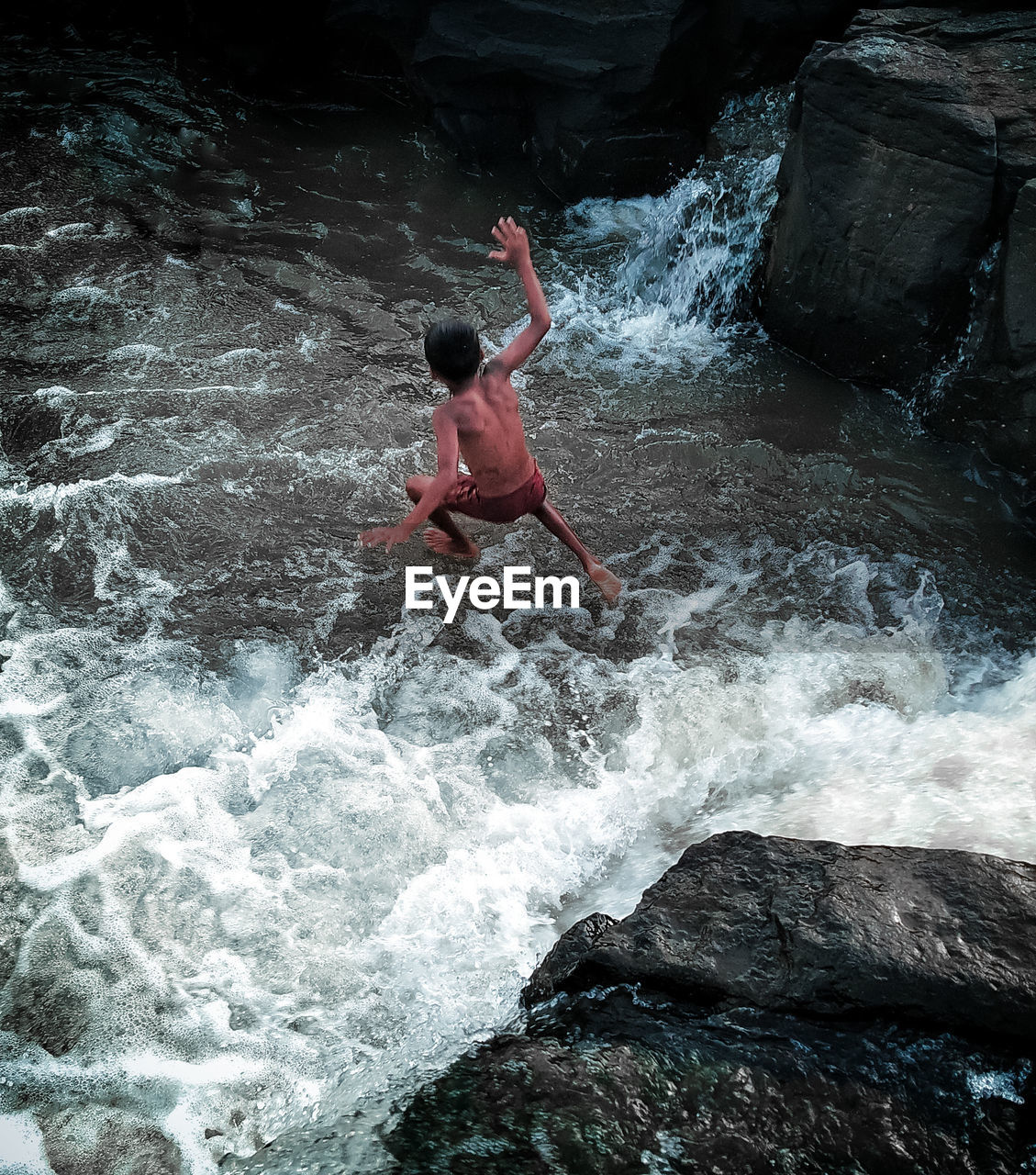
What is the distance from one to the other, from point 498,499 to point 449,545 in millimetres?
414

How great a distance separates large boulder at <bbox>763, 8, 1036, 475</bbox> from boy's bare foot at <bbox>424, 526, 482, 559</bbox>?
7.76ft

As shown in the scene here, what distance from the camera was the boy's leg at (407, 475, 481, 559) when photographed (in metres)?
3.78

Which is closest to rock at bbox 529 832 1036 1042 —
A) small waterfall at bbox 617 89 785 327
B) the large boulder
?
the large boulder

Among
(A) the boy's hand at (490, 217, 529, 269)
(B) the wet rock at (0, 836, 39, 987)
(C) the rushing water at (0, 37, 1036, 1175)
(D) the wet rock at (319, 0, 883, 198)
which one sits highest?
(D) the wet rock at (319, 0, 883, 198)

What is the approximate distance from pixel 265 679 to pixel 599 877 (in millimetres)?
1419

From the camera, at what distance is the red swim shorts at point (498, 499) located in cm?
360

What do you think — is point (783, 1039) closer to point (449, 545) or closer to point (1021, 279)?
point (449, 545)

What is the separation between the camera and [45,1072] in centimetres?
245

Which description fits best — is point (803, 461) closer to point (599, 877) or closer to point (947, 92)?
point (947, 92)

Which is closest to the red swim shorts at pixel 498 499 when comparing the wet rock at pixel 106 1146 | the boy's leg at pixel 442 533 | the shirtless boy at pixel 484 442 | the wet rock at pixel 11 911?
the shirtless boy at pixel 484 442

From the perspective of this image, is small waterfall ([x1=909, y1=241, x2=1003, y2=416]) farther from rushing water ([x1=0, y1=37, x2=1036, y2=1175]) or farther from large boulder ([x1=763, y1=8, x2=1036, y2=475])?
rushing water ([x1=0, y1=37, x2=1036, y2=1175])

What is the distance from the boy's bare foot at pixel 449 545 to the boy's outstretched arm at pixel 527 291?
0.78m

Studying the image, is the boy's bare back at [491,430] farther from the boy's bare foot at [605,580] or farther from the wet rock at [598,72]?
the wet rock at [598,72]

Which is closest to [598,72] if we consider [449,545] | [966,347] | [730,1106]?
[966,347]
